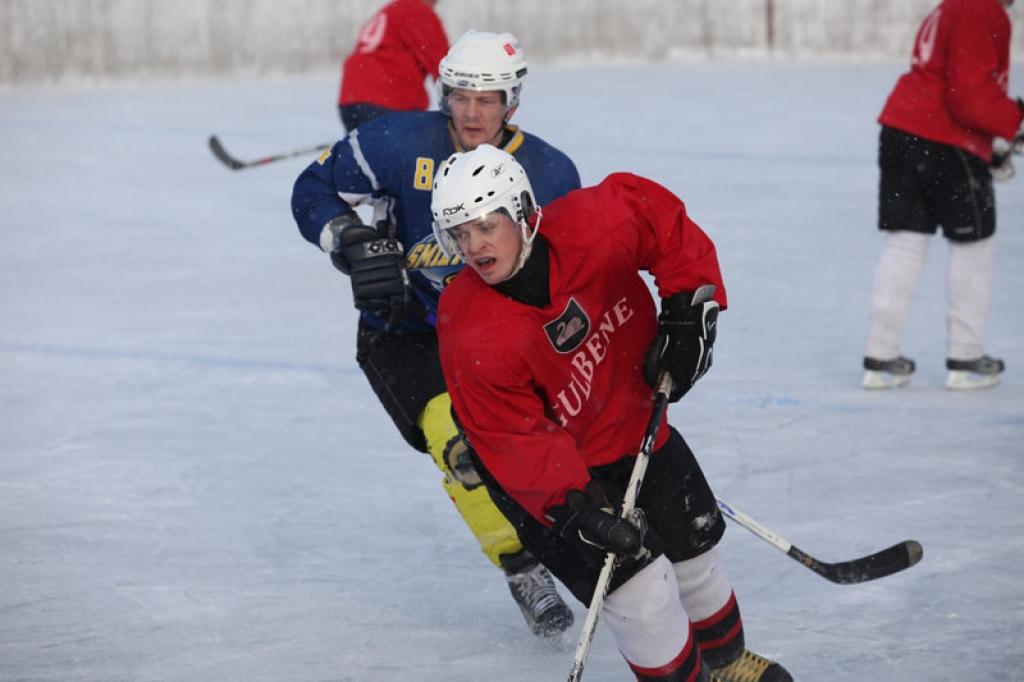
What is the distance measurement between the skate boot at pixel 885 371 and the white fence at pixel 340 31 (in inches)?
313

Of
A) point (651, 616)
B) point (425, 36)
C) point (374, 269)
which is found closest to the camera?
point (651, 616)

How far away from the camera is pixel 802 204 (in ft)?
24.3

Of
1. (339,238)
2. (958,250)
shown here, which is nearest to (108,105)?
(958,250)

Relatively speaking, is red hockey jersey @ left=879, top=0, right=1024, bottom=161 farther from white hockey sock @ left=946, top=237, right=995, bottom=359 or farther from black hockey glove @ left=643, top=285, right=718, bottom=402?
black hockey glove @ left=643, top=285, right=718, bottom=402

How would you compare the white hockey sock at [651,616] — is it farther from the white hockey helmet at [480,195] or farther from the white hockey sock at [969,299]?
the white hockey sock at [969,299]

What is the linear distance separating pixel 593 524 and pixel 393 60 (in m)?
4.69

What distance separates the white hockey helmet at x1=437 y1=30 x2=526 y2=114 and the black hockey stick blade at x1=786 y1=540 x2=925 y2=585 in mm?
1074

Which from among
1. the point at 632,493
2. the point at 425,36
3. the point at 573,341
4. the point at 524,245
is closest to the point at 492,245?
the point at 524,245

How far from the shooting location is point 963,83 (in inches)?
181

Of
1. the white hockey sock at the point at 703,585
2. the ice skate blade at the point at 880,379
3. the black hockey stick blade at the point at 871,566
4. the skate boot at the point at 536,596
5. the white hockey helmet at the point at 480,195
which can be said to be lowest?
the ice skate blade at the point at 880,379

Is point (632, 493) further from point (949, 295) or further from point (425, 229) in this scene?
point (949, 295)

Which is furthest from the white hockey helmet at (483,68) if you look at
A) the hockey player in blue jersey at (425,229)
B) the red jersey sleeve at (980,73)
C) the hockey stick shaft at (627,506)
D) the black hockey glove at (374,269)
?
the red jersey sleeve at (980,73)

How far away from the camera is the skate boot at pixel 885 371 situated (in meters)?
4.75

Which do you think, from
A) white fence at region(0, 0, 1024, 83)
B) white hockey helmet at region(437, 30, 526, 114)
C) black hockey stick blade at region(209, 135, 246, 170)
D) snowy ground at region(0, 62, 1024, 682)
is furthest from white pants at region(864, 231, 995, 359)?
white fence at region(0, 0, 1024, 83)
